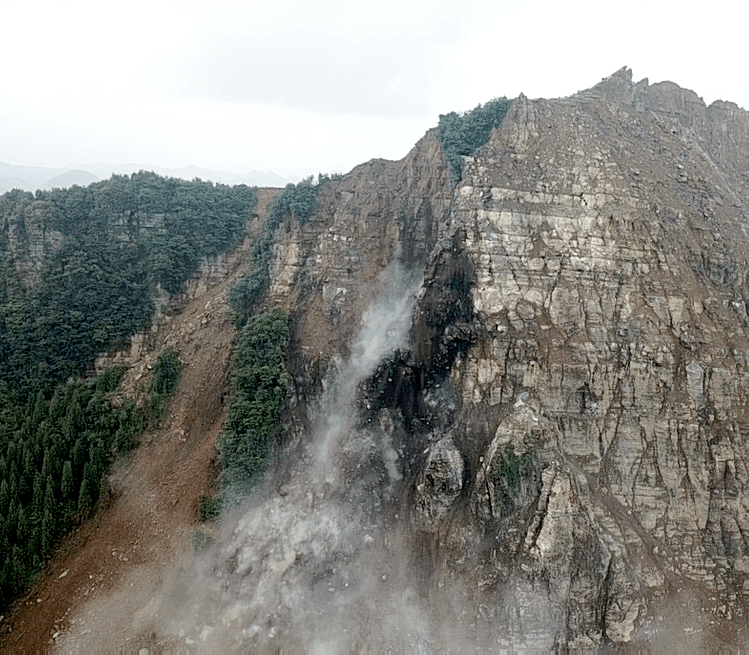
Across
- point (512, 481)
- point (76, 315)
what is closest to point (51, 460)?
point (76, 315)

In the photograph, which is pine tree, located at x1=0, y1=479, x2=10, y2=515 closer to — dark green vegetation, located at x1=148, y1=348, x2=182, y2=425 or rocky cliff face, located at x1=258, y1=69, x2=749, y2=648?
dark green vegetation, located at x1=148, y1=348, x2=182, y2=425

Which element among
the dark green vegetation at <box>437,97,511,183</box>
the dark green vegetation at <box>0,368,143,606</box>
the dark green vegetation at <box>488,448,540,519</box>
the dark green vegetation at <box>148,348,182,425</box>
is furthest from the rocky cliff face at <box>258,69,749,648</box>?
the dark green vegetation at <box>0,368,143,606</box>

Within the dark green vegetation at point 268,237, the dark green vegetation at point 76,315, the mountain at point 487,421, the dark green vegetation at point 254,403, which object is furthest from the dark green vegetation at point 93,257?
the dark green vegetation at point 254,403

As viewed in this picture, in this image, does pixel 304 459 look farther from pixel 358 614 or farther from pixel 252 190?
pixel 252 190

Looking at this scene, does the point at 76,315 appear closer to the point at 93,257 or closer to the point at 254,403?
the point at 93,257

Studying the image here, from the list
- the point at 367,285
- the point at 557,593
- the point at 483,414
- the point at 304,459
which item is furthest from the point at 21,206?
the point at 557,593

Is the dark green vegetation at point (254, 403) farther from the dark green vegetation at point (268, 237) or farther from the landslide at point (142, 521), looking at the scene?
the dark green vegetation at point (268, 237)
